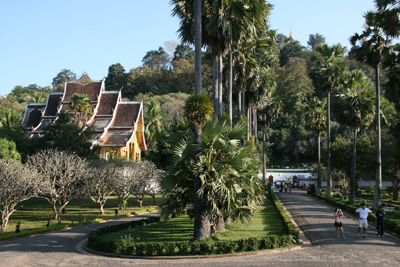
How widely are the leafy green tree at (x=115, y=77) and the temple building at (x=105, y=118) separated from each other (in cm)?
4837

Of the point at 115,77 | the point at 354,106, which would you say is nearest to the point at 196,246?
the point at 354,106

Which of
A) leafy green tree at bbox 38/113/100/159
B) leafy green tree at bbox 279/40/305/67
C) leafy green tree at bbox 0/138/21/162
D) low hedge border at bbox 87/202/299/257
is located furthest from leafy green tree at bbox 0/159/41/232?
leafy green tree at bbox 279/40/305/67

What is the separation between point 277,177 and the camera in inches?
2810

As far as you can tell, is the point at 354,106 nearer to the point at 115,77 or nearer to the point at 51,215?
the point at 51,215

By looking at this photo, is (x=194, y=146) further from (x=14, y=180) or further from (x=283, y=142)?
(x=283, y=142)

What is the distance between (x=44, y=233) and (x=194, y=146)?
36.4 feet

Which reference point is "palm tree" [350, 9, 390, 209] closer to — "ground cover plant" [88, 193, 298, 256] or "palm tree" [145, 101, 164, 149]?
"ground cover plant" [88, 193, 298, 256]

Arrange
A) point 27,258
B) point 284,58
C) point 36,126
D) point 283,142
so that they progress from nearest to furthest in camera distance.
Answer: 1. point 27,258
2. point 36,126
3. point 283,142
4. point 284,58

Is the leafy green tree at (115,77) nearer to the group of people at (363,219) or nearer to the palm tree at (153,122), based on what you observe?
the palm tree at (153,122)

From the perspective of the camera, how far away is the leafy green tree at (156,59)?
143250mm

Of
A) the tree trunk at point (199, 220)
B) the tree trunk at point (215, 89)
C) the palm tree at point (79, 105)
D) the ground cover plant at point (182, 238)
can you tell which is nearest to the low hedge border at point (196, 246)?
the ground cover plant at point (182, 238)

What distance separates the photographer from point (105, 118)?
55.3 m

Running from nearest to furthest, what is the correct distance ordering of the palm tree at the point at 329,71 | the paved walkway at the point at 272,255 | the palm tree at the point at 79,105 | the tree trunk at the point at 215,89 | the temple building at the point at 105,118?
the paved walkway at the point at 272,255 → the tree trunk at the point at 215,89 → the palm tree at the point at 329,71 → the palm tree at the point at 79,105 → the temple building at the point at 105,118

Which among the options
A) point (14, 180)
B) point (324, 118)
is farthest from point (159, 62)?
point (14, 180)
